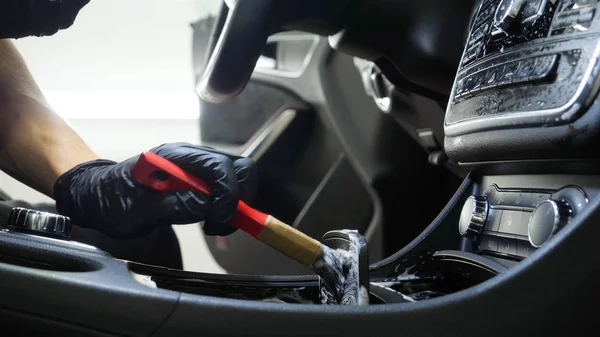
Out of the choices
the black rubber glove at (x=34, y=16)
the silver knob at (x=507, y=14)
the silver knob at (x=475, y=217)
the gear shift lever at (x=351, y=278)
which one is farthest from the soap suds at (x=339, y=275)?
the black rubber glove at (x=34, y=16)

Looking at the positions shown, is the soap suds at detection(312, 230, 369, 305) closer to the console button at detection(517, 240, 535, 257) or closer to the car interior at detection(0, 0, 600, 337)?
the car interior at detection(0, 0, 600, 337)

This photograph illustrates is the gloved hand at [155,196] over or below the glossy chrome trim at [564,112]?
below

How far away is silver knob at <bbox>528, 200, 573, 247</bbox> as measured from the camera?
0.36 metres

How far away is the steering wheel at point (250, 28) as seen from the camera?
63 cm

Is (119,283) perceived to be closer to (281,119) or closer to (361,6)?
(361,6)

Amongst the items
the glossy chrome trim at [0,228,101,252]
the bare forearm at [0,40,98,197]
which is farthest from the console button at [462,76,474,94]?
the bare forearm at [0,40,98,197]

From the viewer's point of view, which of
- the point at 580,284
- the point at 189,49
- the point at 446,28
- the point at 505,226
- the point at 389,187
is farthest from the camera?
the point at 189,49

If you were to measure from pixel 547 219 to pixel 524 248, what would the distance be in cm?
5

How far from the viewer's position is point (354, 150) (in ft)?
4.00

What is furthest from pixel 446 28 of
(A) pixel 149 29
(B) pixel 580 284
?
(A) pixel 149 29

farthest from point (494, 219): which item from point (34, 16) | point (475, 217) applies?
point (34, 16)

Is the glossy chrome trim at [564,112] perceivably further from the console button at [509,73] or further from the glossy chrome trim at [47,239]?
the glossy chrome trim at [47,239]

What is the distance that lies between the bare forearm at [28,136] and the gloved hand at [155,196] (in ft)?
0.22

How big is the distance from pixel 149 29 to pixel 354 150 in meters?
0.53
